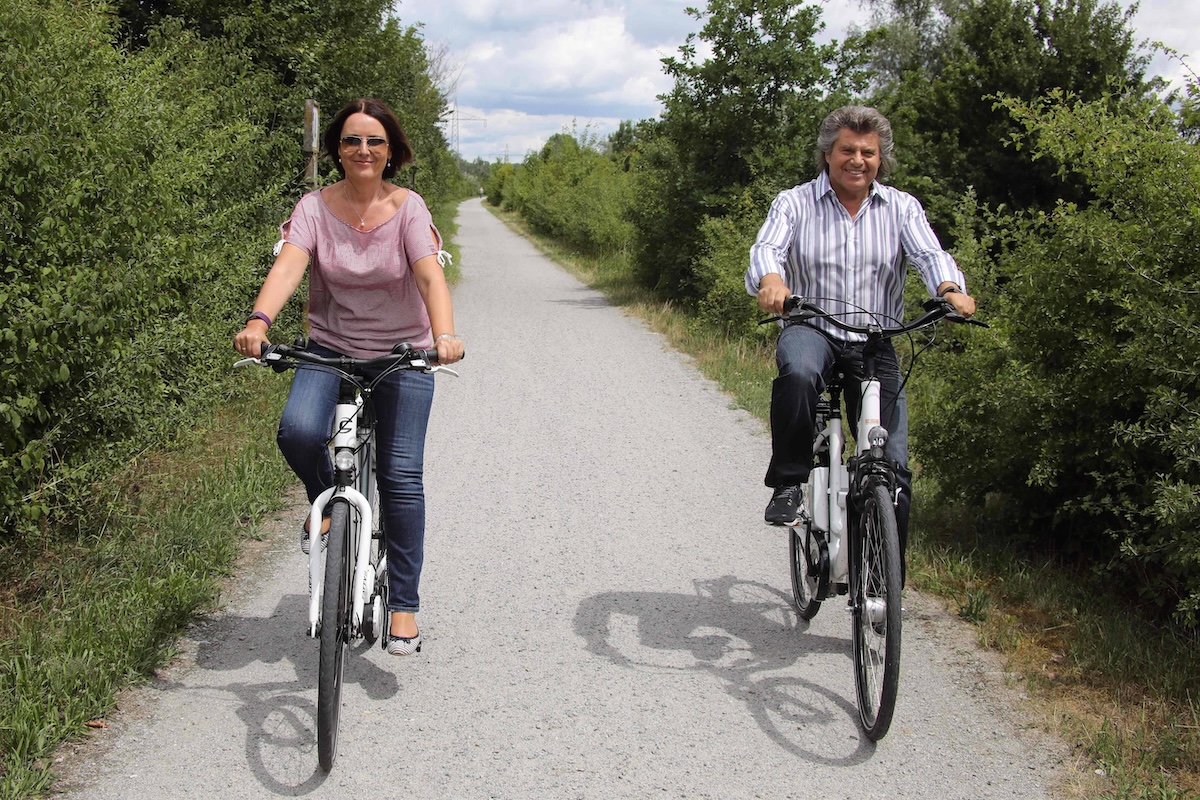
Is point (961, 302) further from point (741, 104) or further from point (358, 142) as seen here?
point (741, 104)

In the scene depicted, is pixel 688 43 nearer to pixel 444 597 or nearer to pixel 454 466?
pixel 454 466

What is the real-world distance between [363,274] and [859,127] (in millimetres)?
1885

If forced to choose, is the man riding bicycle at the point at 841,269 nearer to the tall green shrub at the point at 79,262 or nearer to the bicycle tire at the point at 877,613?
the bicycle tire at the point at 877,613

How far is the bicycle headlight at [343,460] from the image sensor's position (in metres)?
3.44

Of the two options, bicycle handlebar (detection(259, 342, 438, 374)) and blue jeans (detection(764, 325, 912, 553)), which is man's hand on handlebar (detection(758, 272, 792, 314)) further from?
bicycle handlebar (detection(259, 342, 438, 374))

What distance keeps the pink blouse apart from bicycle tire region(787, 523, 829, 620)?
1.71 metres

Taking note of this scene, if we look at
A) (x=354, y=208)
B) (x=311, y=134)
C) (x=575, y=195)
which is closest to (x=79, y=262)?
(x=354, y=208)

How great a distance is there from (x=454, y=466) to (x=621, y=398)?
2852 millimetres

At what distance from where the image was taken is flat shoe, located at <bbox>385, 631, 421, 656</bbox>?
3.88 metres

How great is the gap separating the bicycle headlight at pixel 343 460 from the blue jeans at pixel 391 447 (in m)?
0.12

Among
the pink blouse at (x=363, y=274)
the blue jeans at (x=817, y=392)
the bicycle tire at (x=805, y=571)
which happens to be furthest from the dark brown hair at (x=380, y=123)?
the bicycle tire at (x=805, y=571)

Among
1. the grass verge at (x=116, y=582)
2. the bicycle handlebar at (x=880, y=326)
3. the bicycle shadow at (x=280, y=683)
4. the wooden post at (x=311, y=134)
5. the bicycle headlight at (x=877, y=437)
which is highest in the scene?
the wooden post at (x=311, y=134)

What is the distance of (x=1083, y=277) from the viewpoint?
495 cm

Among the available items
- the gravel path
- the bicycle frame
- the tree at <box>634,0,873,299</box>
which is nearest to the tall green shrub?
the gravel path
